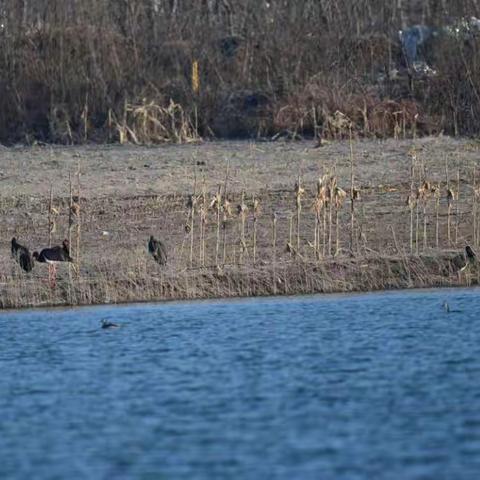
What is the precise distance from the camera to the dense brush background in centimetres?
2380

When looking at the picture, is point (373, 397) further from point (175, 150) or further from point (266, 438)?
point (175, 150)

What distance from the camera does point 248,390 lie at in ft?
42.1

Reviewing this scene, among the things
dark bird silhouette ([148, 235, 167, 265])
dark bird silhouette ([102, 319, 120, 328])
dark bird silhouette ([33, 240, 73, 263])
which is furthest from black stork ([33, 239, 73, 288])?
dark bird silhouette ([102, 319, 120, 328])

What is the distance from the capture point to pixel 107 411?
12.3m

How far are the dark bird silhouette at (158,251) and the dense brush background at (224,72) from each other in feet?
19.7

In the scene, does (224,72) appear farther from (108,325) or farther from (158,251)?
(108,325)

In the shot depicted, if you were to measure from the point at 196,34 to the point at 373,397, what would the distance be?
15338 mm

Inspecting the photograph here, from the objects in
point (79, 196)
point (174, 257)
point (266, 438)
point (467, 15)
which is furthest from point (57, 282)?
point (467, 15)

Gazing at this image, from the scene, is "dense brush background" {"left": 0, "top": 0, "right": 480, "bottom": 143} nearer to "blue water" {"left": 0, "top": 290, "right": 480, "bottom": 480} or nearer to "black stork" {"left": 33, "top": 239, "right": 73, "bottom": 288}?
"black stork" {"left": 33, "top": 239, "right": 73, "bottom": 288}

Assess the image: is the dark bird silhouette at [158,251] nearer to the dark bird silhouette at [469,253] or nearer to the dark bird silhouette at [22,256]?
the dark bird silhouette at [22,256]

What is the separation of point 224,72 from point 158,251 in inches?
338

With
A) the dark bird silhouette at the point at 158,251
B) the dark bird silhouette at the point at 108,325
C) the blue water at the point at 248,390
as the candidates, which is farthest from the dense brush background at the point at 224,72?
the dark bird silhouette at the point at 108,325

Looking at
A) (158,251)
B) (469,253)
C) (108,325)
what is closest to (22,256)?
(158,251)

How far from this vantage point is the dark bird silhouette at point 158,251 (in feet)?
57.1
